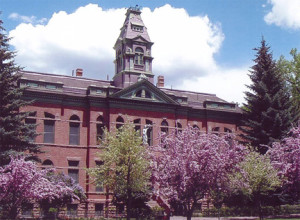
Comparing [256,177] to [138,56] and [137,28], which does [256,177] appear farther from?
Result: [137,28]

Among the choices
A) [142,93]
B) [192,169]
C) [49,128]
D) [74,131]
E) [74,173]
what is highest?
[142,93]

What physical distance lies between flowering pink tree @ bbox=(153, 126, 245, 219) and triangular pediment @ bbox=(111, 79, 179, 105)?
16489mm

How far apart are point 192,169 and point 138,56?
25.2 meters

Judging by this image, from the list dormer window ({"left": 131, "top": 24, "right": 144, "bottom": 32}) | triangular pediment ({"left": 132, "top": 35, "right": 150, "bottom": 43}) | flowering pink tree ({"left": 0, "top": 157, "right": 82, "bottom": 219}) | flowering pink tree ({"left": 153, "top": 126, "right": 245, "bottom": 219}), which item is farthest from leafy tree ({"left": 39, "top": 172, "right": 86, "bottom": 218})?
dormer window ({"left": 131, "top": 24, "right": 144, "bottom": 32})

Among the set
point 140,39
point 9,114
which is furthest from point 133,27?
point 9,114

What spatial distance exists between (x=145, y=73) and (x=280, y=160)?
1944 centimetres

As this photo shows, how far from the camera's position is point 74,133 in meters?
40.9

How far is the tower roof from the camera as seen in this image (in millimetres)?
47906

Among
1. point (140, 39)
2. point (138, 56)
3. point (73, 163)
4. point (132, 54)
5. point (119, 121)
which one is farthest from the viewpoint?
point (140, 39)

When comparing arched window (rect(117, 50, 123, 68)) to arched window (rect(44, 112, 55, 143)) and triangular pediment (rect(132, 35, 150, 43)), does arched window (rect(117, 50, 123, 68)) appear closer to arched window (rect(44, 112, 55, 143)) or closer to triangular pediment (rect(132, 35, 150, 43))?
triangular pediment (rect(132, 35, 150, 43))

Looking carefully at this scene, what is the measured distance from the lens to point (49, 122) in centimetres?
3991

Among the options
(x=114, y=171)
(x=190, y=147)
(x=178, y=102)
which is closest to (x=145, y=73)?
(x=178, y=102)

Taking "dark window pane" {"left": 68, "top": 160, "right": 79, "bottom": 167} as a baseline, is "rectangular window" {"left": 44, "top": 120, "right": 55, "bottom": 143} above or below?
above

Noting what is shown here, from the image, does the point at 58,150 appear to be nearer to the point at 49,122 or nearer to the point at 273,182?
the point at 49,122
